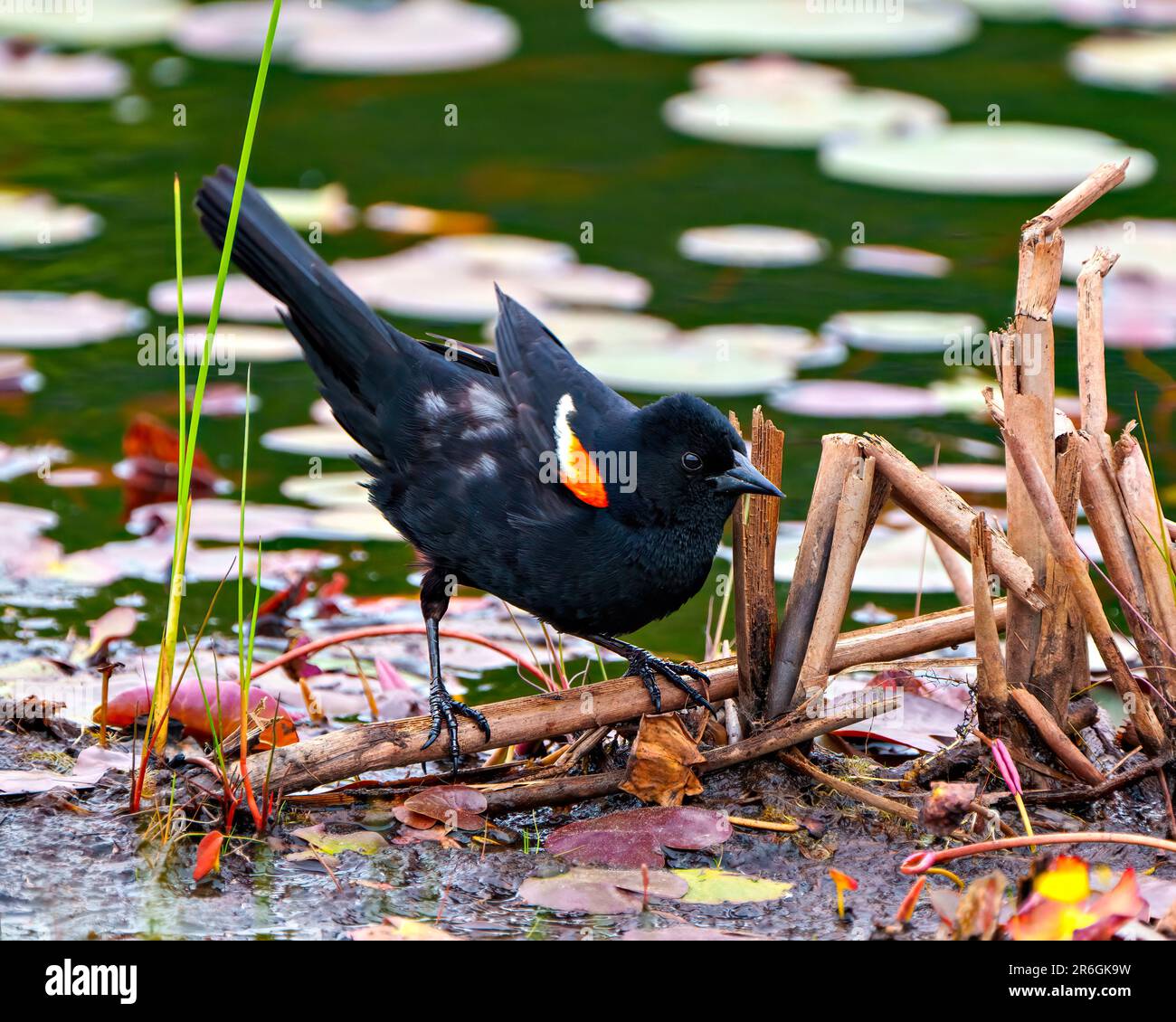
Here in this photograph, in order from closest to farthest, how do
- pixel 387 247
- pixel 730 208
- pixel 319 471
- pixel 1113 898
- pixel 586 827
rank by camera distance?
pixel 1113 898 → pixel 586 827 → pixel 319 471 → pixel 387 247 → pixel 730 208

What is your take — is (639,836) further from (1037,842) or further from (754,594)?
(1037,842)

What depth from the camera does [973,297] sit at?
6504mm

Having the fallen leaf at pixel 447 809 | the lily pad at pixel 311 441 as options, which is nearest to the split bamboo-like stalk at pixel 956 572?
the fallen leaf at pixel 447 809

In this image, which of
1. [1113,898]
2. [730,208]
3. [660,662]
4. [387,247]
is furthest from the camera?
[730,208]

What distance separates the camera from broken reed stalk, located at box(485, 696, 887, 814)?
299 centimetres

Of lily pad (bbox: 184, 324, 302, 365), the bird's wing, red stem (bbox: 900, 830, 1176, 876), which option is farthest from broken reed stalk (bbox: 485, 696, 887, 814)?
lily pad (bbox: 184, 324, 302, 365)

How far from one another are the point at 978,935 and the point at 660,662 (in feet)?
3.45

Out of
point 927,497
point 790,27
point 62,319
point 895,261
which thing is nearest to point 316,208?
point 62,319

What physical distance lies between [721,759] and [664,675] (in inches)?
9.3

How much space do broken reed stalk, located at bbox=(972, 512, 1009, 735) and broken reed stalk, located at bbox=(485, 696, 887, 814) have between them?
207mm

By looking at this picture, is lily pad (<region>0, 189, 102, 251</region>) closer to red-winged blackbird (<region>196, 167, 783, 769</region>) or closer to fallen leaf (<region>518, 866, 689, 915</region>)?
red-winged blackbird (<region>196, 167, 783, 769</region>)

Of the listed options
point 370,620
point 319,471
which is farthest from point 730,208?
point 370,620

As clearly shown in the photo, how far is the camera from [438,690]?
319 cm

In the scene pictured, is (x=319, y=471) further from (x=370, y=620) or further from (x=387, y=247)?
(x=387, y=247)
